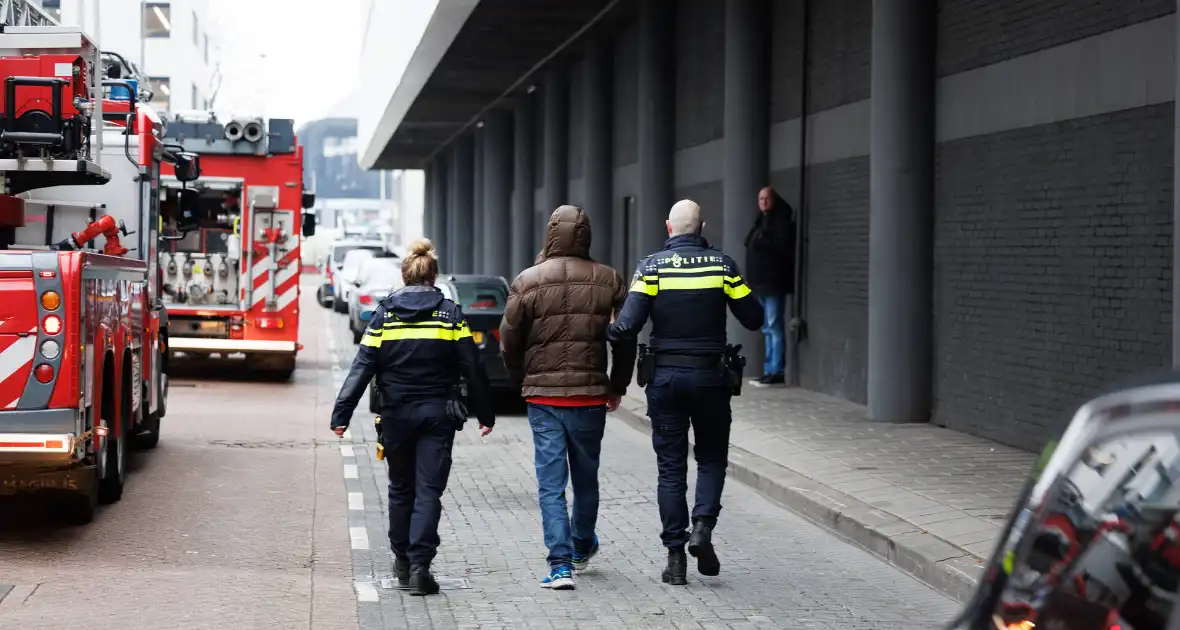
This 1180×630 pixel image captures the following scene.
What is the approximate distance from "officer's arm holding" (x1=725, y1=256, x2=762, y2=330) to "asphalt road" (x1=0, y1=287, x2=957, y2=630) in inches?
52.8

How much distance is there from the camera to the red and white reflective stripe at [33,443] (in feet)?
28.8

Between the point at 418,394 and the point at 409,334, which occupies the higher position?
the point at 409,334

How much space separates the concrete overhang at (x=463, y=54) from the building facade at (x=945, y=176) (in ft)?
2.82

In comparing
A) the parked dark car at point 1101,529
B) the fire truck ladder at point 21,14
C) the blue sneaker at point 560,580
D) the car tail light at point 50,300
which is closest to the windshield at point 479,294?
the fire truck ladder at point 21,14

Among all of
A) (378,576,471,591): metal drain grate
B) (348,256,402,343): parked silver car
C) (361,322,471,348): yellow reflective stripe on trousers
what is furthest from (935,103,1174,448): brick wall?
(348,256,402,343): parked silver car

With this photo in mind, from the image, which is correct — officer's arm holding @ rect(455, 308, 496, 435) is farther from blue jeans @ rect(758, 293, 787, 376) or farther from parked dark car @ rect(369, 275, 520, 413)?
blue jeans @ rect(758, 293, 787, 376)

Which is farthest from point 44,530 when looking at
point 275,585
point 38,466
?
point 275,585

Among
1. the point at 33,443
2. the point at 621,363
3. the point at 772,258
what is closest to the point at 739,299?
the point at 621,363

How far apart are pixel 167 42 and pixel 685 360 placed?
70673 millimetres

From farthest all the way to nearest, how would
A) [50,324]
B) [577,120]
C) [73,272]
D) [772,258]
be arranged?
[577,120] < [772,258] < [73,272] < [50,324]

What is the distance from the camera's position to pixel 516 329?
8188mm

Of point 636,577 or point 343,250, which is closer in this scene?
point 636,577

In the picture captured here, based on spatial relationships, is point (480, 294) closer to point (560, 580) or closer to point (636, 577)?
point (636, 577)

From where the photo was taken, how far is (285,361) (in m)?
21.5
